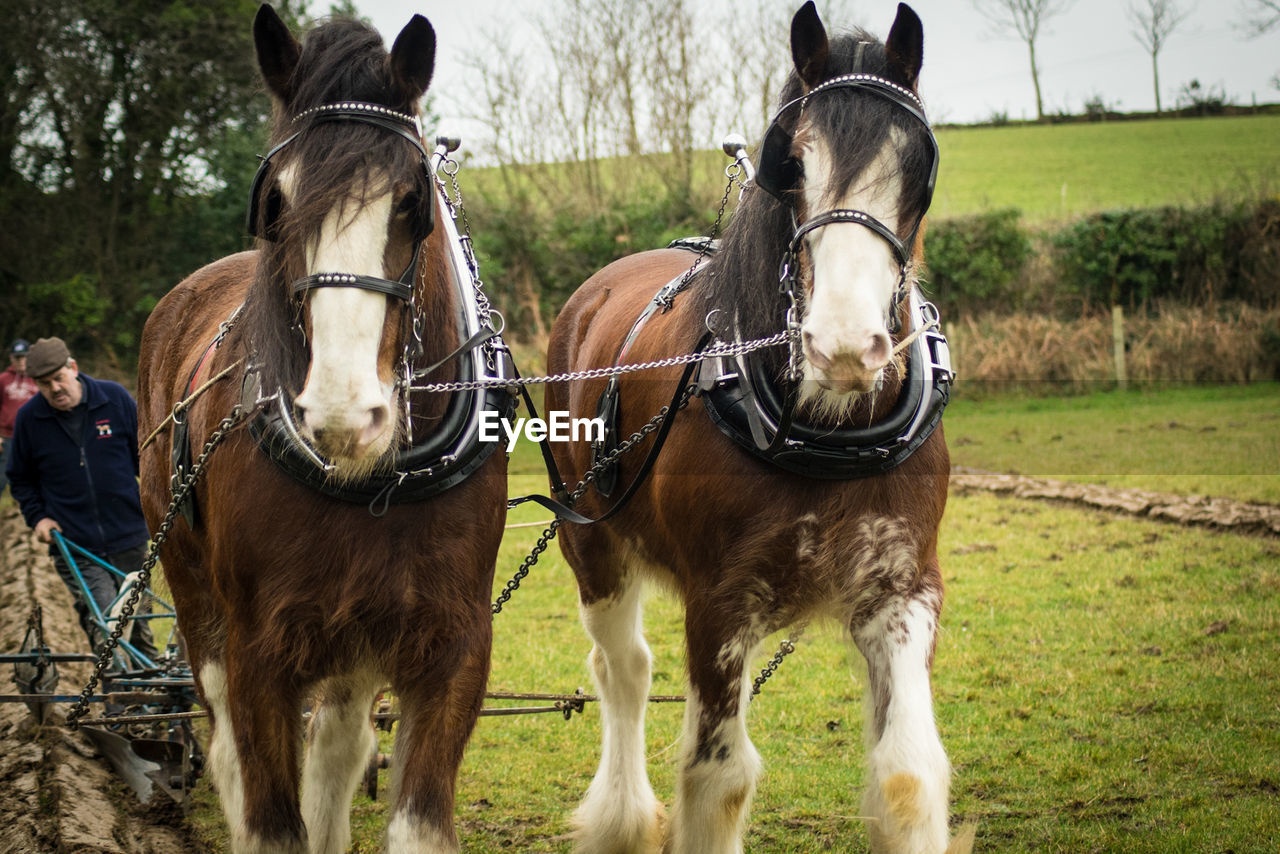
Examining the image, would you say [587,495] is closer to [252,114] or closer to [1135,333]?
[1135,333]

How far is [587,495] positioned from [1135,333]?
48.7ft

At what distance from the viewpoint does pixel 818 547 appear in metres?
2.88

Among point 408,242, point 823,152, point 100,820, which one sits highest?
point 823,152

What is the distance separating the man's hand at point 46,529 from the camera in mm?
5422

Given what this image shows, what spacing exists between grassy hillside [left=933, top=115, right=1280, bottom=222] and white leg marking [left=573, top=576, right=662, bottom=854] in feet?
54.0

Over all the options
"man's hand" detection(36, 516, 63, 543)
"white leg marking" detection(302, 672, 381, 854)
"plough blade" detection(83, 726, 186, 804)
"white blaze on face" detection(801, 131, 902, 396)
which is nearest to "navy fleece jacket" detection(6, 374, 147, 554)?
"man's hand" detection(36, 516, 63, 543)

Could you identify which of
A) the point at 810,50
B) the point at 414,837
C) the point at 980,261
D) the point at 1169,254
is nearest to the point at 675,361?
the point at 810,50

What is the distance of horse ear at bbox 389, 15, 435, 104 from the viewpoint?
8.16 ft

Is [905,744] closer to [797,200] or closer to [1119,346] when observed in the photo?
[797,200]

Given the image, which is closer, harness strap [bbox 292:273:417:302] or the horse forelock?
harness strap [bbox 292:273:417:302]

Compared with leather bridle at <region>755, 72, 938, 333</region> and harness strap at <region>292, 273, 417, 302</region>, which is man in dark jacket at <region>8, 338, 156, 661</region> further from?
leather bridle at <region>755, 72, 938, 333</region>

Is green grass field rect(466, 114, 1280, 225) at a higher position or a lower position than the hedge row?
higher

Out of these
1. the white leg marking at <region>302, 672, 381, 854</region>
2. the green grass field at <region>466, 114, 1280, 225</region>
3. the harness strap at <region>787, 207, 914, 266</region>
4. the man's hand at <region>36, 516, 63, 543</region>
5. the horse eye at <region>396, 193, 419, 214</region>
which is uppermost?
the green grass field at <region>466, 114, 1280, 225</region>

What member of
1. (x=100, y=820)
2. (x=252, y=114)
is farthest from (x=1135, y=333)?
(x=100, y=820)
